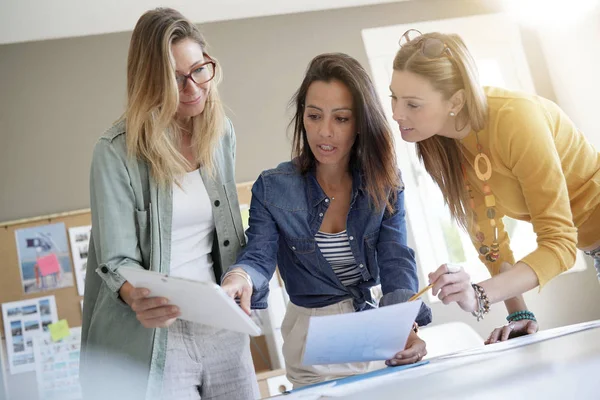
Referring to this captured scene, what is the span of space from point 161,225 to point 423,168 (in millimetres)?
2198

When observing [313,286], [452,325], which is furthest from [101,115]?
[313,286]

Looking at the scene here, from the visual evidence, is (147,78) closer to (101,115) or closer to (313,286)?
(313,286)

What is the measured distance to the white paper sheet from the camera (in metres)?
0.93

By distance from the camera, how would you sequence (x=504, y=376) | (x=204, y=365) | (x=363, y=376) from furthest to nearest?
(x=204, y=365), (x=363, y=376), (x=504, y=376)

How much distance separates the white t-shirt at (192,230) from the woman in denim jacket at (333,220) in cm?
8

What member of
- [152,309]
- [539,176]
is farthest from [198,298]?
[539,176]

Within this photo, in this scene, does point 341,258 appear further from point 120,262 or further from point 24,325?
point 24,325

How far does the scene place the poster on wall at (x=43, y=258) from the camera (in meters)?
2.91

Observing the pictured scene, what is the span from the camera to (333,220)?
4.53 ft

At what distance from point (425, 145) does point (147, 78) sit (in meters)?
0.61

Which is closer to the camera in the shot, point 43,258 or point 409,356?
point 409,356

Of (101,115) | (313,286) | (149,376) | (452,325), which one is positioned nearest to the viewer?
(149,376)

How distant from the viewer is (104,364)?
A: 1190mm

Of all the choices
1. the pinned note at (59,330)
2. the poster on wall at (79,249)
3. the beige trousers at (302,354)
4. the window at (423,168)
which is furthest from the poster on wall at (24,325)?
the beige trousers at (302,354)
